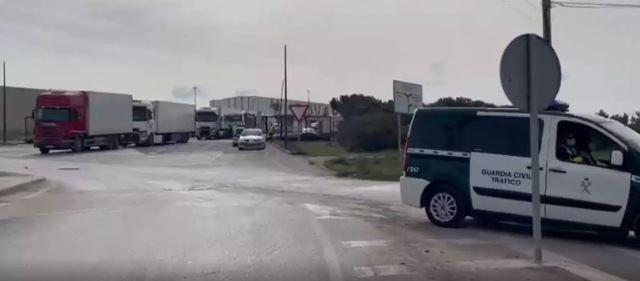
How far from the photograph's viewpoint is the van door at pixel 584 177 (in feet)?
36.5

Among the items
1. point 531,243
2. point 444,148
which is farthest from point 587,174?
point 444,148

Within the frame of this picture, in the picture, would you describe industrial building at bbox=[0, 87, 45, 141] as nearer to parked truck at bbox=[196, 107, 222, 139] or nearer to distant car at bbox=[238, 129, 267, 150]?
parked truck at bbox=[196, 107, 222, 139]

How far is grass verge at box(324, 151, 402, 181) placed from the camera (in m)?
28.2

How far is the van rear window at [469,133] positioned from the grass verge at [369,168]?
1337cm

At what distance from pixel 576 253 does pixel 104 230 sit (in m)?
6.87

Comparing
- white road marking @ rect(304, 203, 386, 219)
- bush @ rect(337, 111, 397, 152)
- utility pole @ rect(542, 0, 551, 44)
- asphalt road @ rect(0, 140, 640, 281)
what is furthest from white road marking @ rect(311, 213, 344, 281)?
bush @ rect(337, 111, 397, 152)

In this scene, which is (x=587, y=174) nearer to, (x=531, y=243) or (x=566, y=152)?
(x=566, y=152)

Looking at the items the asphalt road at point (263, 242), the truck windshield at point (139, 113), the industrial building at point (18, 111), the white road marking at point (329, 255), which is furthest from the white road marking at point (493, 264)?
the industrial building at point (18, 111)

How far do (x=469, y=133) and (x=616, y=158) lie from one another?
2.32m

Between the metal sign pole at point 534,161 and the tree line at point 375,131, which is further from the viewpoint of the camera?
the tree line at point 375,131

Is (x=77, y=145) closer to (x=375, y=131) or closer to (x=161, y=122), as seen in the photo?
(x=161, y=122)

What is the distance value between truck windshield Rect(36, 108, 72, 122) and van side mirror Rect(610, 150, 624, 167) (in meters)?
42.4

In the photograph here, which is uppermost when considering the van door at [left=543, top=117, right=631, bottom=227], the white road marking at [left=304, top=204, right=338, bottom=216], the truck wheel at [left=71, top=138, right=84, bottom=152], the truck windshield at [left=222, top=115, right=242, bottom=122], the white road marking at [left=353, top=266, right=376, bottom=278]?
the truck windshield at [left=222, top=115, right=242, bottom=122]

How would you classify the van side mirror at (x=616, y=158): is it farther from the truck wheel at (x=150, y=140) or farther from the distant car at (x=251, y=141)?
the truck wheel at (x=150, y=140)
